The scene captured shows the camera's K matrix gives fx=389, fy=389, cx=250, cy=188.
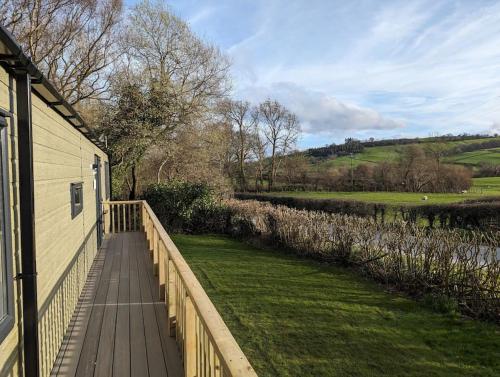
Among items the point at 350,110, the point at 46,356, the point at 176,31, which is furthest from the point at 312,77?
the point at 350,110

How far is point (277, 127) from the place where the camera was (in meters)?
38.8

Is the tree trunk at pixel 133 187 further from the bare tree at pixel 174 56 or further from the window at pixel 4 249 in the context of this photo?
the window at pixel 4 249

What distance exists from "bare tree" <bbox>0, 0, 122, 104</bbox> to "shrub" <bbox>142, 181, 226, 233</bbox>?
678cm

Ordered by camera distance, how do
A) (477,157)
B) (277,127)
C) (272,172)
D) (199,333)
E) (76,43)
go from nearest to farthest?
(199,333)
(76,43)
(272,172)
(277,127)
(477,157)

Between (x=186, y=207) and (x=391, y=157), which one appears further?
(x=391, y=157)

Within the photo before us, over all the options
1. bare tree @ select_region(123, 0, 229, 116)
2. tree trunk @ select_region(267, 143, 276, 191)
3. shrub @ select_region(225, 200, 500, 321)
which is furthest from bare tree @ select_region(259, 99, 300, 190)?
shrub @ select_region(225, 200, 500, 321)

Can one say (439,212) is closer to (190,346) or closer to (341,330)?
(341,330)

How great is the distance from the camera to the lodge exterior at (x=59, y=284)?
2.19 meters

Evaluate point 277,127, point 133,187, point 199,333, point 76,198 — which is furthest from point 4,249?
point 277,127

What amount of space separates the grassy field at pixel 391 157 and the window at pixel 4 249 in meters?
37.1

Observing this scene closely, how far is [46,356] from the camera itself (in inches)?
123

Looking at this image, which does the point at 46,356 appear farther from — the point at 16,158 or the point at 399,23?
the point at 399,23

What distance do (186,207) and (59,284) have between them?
11.4m

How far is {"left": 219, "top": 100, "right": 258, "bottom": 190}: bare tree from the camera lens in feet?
118
